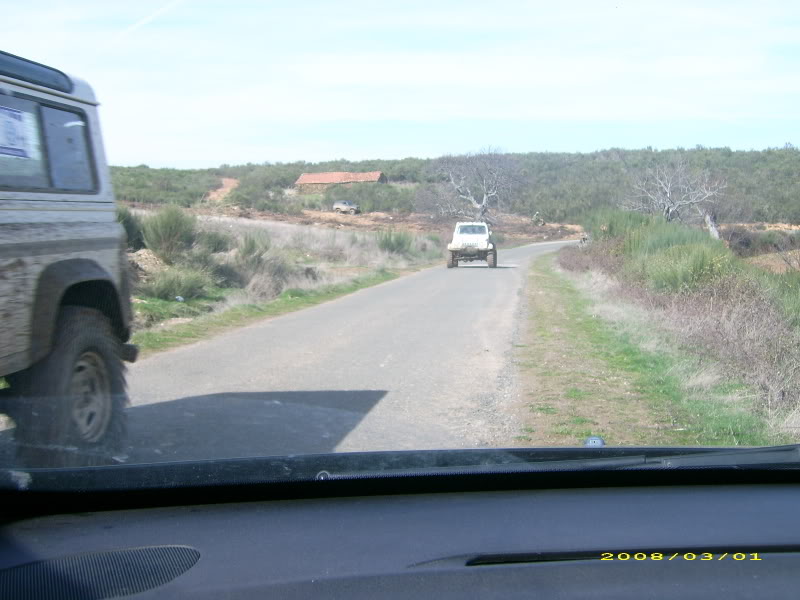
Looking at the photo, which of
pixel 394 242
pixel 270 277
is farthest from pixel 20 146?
pixel 394 242

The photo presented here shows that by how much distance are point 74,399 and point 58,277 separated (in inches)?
29.6

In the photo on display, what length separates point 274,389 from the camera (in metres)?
8.28

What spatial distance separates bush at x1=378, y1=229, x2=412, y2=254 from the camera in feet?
127

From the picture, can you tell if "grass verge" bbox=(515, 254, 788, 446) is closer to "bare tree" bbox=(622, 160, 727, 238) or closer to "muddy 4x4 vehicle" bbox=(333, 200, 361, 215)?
"bare tree" bbox=(622, 160, 727, 238)

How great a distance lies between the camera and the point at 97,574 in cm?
244

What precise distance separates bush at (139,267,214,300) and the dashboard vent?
14366mm

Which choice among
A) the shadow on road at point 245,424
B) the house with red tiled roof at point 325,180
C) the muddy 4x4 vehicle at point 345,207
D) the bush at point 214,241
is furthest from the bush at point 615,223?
the house with red tiled roof at point 325,180

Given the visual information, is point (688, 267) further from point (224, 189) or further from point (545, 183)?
point (545, 183)

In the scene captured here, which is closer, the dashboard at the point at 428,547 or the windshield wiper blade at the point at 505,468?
the dashboard at the point at 428,547

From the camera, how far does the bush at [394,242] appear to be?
127 ft

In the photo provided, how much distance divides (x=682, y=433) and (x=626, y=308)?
28.7 ft

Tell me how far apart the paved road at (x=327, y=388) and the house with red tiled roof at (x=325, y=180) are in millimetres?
71188

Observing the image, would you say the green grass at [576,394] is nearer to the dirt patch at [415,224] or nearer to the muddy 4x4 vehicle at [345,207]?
the dirt patch at [415,224]

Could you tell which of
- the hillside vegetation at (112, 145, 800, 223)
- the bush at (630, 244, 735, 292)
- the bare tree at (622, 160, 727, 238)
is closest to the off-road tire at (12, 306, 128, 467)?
the bush at (630, 244, 735, 292)
